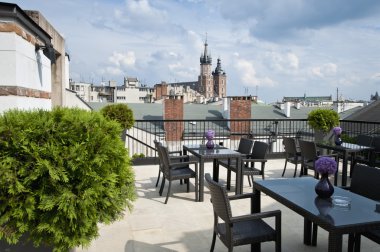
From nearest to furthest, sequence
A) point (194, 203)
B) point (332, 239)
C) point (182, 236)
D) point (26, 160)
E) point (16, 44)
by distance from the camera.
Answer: point (332, 239)
point (26, 160)
point (16, 44)
point (182, 236)
point (194, 203)

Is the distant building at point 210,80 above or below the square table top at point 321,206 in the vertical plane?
above

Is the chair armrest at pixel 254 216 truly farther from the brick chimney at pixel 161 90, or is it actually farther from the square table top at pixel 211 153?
the brick chimney at pixel 161 90

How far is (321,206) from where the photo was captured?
2234 millimetres

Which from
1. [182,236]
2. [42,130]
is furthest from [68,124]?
[182,236]

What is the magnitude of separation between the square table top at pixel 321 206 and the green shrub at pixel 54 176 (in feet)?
4.53

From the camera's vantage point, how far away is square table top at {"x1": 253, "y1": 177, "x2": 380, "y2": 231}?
1957mm

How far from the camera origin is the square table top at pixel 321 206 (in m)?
1.96

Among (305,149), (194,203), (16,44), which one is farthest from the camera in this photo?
(305,149)

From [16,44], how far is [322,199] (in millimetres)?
3118

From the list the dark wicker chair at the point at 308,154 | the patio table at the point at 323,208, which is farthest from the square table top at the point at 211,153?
the patio table at the point at 323,208

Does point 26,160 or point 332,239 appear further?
point 26,160

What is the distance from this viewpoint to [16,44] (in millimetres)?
2939

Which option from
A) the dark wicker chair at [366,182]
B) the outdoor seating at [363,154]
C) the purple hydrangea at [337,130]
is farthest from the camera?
the outdoor seating at [363,154]

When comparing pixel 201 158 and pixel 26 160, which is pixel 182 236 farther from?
pixel 26 160
